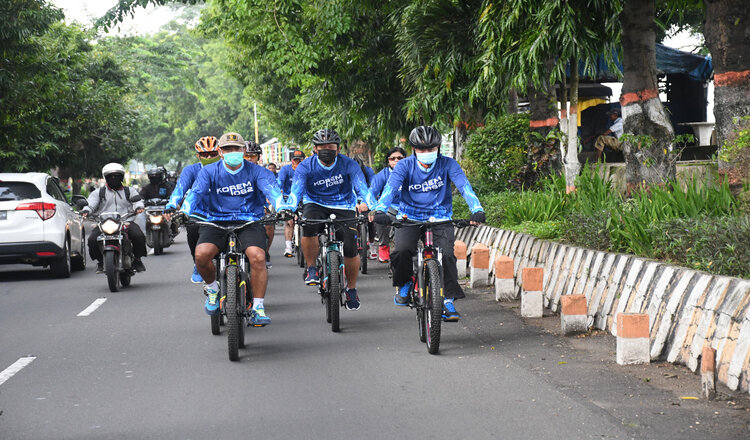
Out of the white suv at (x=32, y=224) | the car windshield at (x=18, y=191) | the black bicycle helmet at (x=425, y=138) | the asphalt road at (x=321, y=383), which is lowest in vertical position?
the asphalt road at (x=321, y=383)

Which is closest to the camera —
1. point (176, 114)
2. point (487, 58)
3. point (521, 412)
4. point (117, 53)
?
point (521, 412)

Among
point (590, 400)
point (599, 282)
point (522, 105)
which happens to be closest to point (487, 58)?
point (599, 282)

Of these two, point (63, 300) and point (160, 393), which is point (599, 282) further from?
point (63, 300)

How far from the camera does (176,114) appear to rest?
9081 cm

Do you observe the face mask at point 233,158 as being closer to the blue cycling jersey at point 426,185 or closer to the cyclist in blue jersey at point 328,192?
the cyclist in blue jersey at point 328,192

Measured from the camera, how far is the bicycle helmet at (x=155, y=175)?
19.4 metres

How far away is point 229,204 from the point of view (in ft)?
30.2

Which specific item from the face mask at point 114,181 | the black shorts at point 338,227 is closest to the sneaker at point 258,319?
the black shorts at point 338,227

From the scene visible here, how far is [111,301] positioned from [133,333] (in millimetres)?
3000

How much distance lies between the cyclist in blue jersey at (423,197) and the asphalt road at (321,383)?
2.28 feet

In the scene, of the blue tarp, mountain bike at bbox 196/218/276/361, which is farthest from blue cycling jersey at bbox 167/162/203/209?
the blue tarp

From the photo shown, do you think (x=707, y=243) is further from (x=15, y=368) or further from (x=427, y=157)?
(x=15, y=368)

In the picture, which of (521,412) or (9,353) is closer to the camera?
(521,412)

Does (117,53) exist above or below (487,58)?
above
